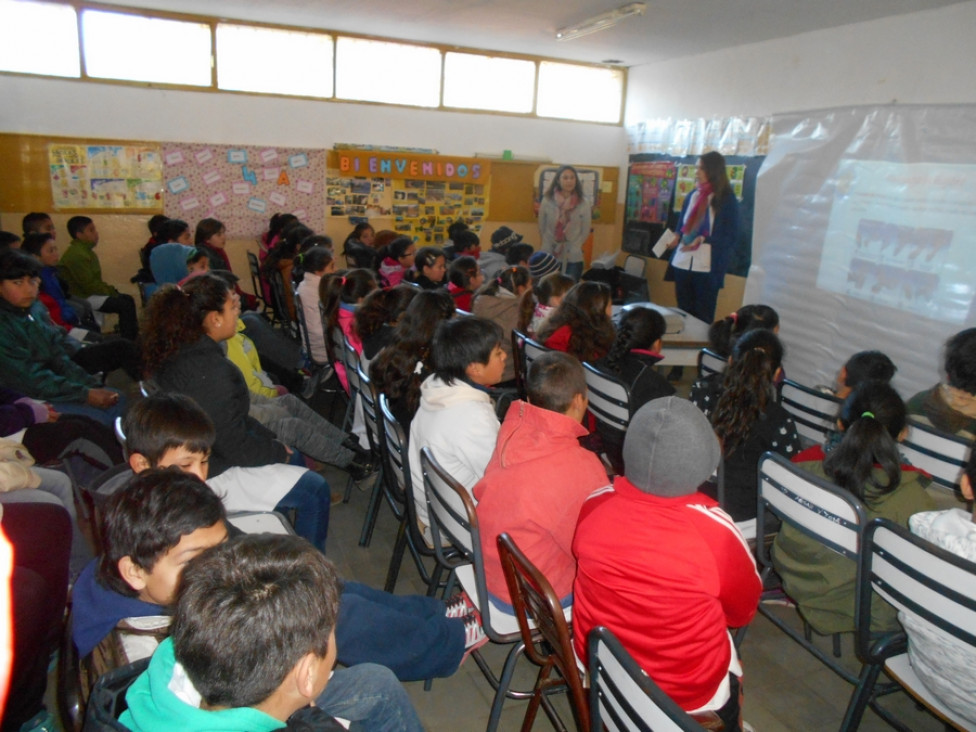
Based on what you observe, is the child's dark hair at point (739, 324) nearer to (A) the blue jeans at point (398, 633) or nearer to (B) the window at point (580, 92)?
(A) the blue jeans at point (398, 633)

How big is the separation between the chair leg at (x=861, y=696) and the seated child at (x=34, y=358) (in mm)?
2976

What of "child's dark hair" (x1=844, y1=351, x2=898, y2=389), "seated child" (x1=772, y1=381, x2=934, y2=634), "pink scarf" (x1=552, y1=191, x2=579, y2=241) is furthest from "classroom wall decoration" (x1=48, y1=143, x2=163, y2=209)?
"seated child" (x1=772, y1=381, x2=934, y2=634)

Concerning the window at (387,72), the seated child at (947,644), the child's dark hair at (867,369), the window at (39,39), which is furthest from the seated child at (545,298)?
the window at (39,39)

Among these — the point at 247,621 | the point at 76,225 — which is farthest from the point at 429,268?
the point at 247,621

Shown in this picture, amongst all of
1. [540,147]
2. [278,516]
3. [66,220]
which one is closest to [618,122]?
[540,147]

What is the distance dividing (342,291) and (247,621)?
300 cm

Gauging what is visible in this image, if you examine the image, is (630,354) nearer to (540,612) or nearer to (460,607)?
(460,607)

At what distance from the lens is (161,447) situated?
1735mm

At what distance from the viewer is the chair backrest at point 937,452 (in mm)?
2276

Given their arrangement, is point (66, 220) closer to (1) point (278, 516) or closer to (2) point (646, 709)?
(1) point (278, 516)

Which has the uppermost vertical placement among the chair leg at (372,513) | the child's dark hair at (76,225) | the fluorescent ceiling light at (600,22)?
the fluorescent ceiling light at (600,22)

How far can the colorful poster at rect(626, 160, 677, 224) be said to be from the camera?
6.91 meters

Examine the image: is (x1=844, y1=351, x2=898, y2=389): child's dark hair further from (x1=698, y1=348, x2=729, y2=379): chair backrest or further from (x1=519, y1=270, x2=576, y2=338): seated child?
(x1=519, y1=270, x2=576, y2=338): seated child

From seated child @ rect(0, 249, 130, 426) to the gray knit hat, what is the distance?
2536 mm
